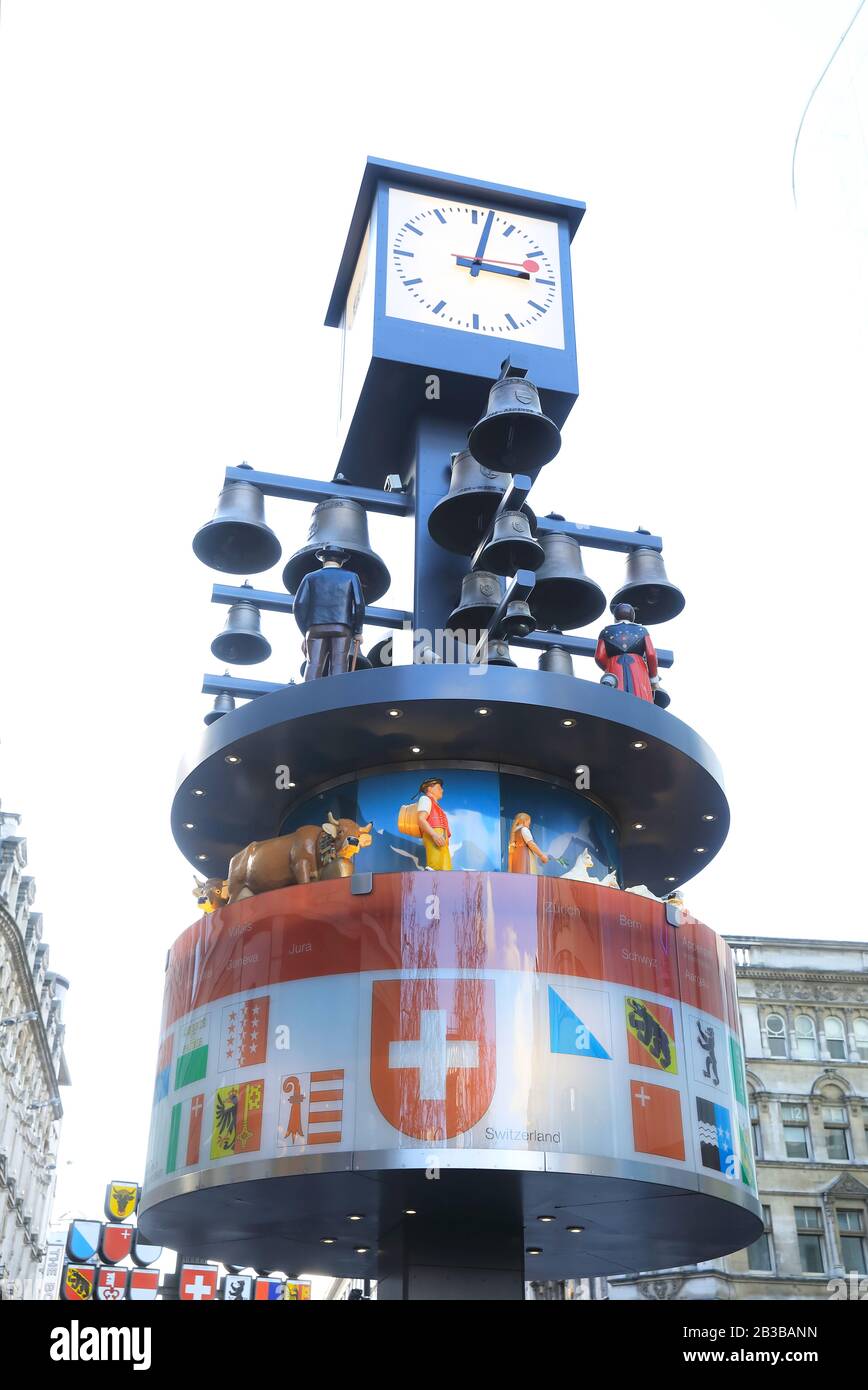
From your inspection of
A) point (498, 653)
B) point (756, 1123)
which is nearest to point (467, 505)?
point (498, 653)

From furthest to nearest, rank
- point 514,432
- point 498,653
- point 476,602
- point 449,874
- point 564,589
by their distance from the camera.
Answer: point 564,589 → point 498,653 → point 476,602 → point 514,432 → point 449,874

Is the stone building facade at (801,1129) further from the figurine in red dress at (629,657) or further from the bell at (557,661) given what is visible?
the figurine in red dress at (629,657)

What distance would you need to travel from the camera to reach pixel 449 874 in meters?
17.8

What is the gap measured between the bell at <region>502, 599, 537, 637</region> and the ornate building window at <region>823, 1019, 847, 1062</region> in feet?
146

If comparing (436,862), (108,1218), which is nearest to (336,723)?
(436,862)

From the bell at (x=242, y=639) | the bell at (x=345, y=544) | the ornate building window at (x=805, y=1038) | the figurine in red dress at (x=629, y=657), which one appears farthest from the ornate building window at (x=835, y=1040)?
the bell at (x=345, y=544)

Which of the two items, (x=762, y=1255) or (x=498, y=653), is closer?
Result: (x=498, y=653)

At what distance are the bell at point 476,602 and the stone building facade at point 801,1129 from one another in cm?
3910

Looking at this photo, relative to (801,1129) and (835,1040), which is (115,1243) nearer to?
(801,1129)

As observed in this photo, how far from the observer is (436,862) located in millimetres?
19453

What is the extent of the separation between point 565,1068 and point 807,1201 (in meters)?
44.7

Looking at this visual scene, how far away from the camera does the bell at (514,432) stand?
20.4 meters

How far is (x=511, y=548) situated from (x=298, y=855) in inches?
245
